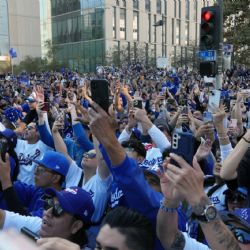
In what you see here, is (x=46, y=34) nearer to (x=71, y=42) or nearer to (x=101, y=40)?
(x=71, y=42)

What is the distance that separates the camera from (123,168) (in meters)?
2.14

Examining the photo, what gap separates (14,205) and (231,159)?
168cm

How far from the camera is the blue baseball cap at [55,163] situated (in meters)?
3.94

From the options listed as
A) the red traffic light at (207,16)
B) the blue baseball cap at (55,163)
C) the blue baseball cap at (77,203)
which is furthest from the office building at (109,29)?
the blue baseball cap at (77,203)

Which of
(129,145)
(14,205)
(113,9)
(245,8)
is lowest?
(14,205)

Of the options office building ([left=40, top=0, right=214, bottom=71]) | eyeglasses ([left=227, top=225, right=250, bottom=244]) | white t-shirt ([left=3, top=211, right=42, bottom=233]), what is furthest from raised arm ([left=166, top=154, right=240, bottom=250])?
office building ([left=40, top=0, right=214, bottom=71])

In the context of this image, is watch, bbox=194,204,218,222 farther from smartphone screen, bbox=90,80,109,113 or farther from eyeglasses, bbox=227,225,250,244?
smartphone screen, bbox=90,80,109,113

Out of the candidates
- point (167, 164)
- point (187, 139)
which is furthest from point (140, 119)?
point (167, 164)

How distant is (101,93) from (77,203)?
869 millimetres

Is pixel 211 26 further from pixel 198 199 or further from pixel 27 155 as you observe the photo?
A: pixel 198 199

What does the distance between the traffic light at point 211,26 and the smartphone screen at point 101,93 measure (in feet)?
22.1

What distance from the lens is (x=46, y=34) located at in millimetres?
72875

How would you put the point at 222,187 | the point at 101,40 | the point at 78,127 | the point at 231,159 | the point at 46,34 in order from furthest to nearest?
the point at 46,34 → the point at 101,40 → the point at 78,127 → the point at 222,187 → the point at 231,159

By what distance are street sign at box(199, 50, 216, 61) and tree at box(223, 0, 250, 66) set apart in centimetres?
1108
